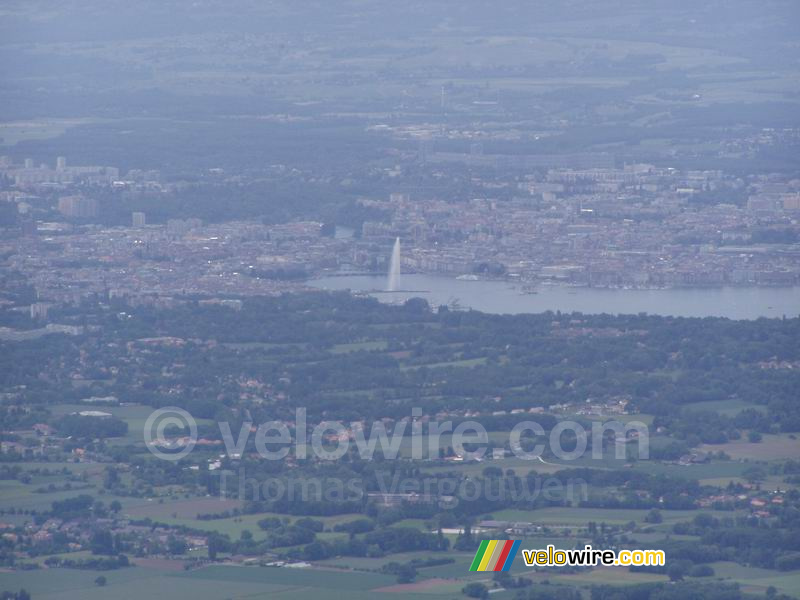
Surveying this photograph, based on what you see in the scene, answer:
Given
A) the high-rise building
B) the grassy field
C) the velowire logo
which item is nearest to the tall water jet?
the high-rise building

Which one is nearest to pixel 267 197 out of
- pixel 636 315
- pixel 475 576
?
pixel 636 315

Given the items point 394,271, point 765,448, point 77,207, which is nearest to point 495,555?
point 765,448

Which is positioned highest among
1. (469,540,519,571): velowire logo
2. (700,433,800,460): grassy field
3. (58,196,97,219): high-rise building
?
(58,196,97,219): high-rise building

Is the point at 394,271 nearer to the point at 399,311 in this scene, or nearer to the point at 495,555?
the point at 399,311

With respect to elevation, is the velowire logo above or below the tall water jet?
below

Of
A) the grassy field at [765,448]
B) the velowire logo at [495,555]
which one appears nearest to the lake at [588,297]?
the grassy field at [765,448]

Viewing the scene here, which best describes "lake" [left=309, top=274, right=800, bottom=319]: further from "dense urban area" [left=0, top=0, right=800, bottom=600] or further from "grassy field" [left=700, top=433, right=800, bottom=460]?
"grassy field" [left=700, top=433, right=800, bottom=460]

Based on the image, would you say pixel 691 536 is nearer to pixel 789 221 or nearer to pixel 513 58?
pixel 789 221
